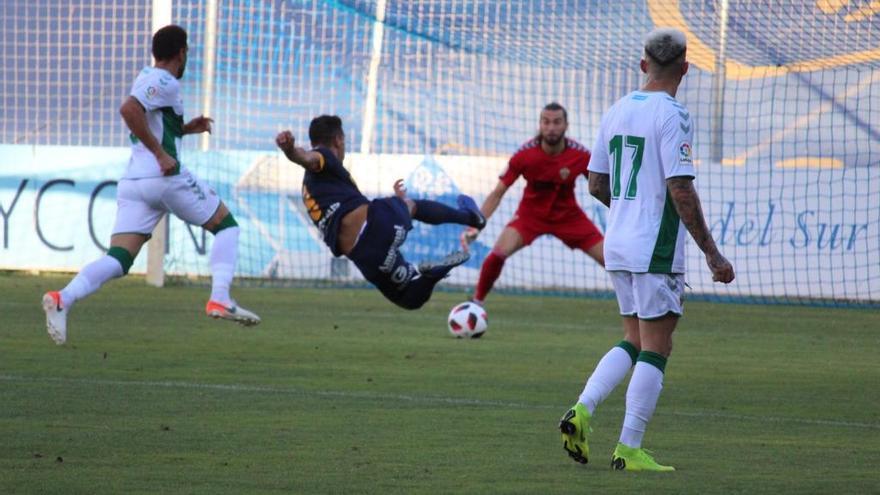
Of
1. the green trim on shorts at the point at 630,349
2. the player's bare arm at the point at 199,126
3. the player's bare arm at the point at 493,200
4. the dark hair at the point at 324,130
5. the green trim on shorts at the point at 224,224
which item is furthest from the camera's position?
the player's bare arm at the point at 493,200

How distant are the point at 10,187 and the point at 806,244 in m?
9.71

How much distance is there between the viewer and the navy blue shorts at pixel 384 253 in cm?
1054

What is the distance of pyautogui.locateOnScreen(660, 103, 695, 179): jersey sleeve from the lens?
20.4ft

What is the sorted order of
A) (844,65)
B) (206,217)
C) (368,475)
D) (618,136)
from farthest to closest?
1. (844,65)
2. (206,217)
3. (618,136)
4. (368,475)

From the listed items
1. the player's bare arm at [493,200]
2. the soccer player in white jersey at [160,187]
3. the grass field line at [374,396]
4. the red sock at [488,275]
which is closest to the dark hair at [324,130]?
the soccer player in white jersey at [160,187]

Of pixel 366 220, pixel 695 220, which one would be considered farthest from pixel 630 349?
pixel 366 220

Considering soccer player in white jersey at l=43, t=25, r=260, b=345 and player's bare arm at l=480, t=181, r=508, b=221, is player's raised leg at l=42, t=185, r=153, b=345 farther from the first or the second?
player's bare arm at l=480, t=181, r=508, b=221

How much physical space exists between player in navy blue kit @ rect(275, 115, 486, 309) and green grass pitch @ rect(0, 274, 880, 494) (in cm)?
55

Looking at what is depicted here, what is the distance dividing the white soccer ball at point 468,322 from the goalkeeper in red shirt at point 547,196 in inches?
53.6

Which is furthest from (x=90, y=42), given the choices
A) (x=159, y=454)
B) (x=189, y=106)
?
(x=159, y=454)

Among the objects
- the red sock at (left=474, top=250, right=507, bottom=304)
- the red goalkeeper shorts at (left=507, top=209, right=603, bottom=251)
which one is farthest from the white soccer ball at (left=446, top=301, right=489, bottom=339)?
the red goalkeeper shorts at (left=507, top=209, right=603, bottom=251)

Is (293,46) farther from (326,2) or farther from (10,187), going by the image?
(10,187)

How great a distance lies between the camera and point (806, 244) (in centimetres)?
1820

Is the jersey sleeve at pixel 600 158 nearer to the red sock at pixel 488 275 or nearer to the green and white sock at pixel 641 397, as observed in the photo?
the green and white sock at pixel 641 397
